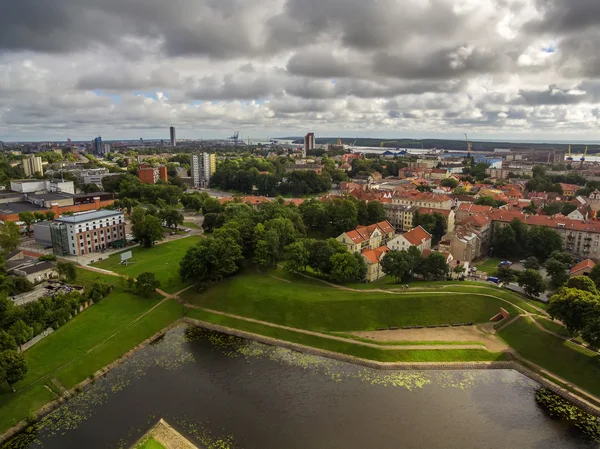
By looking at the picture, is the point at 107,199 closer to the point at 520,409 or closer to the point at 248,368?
the point at 248,368

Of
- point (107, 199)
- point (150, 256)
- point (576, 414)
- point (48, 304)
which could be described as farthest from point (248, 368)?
point (107, 199)

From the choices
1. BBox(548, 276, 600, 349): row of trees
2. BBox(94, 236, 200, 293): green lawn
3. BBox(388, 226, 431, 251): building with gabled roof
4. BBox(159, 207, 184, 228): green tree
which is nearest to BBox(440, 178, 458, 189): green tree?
BBox(388, 226, 431, 251): building with gabled roof

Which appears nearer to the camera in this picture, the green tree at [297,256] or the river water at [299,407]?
the river water at [299,407]

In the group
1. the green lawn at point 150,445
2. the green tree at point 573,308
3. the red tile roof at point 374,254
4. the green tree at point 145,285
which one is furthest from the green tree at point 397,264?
the green lawn at point 150,445

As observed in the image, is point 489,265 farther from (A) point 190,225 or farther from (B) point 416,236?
(A) point 190,225

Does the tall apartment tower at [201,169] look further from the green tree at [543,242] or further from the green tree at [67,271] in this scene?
the green tree at [543,242]
